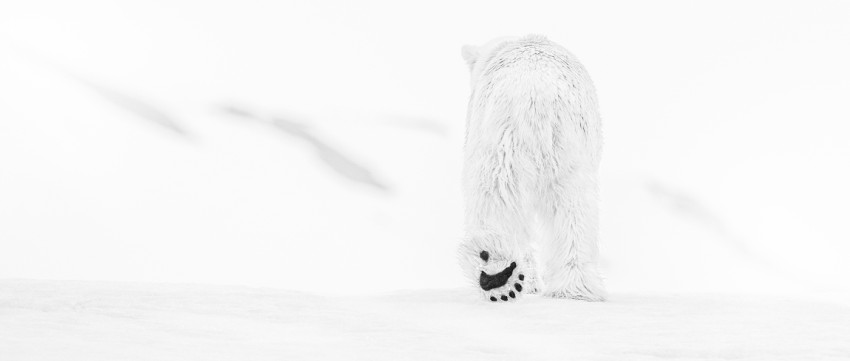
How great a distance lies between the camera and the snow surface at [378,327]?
3043mm

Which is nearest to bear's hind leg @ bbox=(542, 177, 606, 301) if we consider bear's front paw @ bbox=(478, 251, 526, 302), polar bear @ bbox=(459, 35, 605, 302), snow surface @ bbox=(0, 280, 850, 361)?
polar bear @ bbox=(459, 35, 605, 302)

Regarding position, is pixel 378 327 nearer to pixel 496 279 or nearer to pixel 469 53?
pixel 496 279

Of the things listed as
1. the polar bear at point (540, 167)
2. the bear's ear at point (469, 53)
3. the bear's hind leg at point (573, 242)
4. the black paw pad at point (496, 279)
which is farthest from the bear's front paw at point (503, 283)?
the bear's ear at point (469, 53)

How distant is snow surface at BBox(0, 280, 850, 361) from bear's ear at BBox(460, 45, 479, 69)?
197 centimetres

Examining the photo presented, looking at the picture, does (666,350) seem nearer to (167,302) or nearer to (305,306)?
(305,306)

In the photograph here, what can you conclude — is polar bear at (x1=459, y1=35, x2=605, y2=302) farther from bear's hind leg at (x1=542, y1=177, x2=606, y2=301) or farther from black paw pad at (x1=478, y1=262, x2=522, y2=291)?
black paw pad at (x1=478, y1=262, x2=522, y2=291)

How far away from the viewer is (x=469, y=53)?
20.3ft

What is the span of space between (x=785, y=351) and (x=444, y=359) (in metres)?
1.21

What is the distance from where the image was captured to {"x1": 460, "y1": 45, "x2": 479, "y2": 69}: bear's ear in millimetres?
6137

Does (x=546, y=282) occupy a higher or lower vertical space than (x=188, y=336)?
higher

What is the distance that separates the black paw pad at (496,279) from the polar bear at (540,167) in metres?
0.25

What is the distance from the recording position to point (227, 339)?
3195 millimetres

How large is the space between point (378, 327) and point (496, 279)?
1076mm

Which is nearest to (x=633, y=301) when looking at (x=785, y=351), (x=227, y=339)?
(x=785, y=351)
